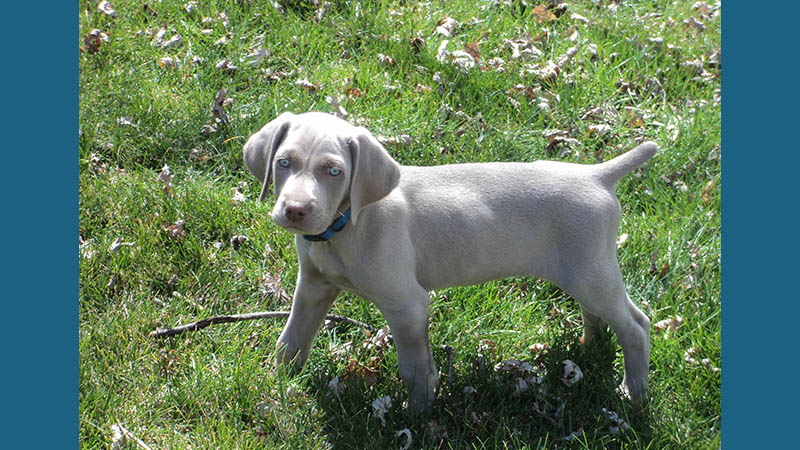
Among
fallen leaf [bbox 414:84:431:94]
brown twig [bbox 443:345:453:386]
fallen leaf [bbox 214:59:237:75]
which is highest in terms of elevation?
fallen leaf [bbox 214:59:237:75]

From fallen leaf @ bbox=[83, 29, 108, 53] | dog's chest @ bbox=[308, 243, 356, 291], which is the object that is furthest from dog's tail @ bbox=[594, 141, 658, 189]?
fallen leaf @ bbox=[83, 29, 108, 53]

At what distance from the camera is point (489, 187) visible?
3812 millimetres

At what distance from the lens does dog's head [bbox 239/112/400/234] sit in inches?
124

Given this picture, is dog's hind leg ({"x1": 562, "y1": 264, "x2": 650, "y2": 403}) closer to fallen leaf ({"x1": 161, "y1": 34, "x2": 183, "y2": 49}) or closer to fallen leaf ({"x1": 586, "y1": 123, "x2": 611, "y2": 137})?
fallen leaf ({"x1": 586, "y1": 123, "x2": 611, "y2": 137})

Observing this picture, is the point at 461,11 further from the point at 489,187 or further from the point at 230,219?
the point at 489,187

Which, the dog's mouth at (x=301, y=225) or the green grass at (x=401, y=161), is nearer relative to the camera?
the dog's mouth at (x=301, y=225)

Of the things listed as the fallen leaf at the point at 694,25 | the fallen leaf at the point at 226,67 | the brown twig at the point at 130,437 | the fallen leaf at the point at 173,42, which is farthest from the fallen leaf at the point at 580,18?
the brown twig at the point at 130,437

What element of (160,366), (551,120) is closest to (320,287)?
(160,366)

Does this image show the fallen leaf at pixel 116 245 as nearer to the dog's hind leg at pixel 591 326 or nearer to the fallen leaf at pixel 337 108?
the fallen leaf at pixel 337 108

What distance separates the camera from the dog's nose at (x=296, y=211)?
3086mm

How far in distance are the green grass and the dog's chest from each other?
59 cm

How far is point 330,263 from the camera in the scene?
3.60 m

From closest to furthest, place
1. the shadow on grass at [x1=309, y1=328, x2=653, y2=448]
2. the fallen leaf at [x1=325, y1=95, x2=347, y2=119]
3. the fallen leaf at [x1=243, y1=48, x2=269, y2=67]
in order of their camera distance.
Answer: the shadow on grass at [x1=309, y1=328, x2=653, y2=448]
the fallen leaf at [x1=325, y1=95, x2=347, y2=119]
the fallen leaf at [x1=243, y1=48, x2=269, y2=67]

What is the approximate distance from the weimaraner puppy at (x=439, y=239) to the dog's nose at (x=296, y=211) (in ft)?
0.80
